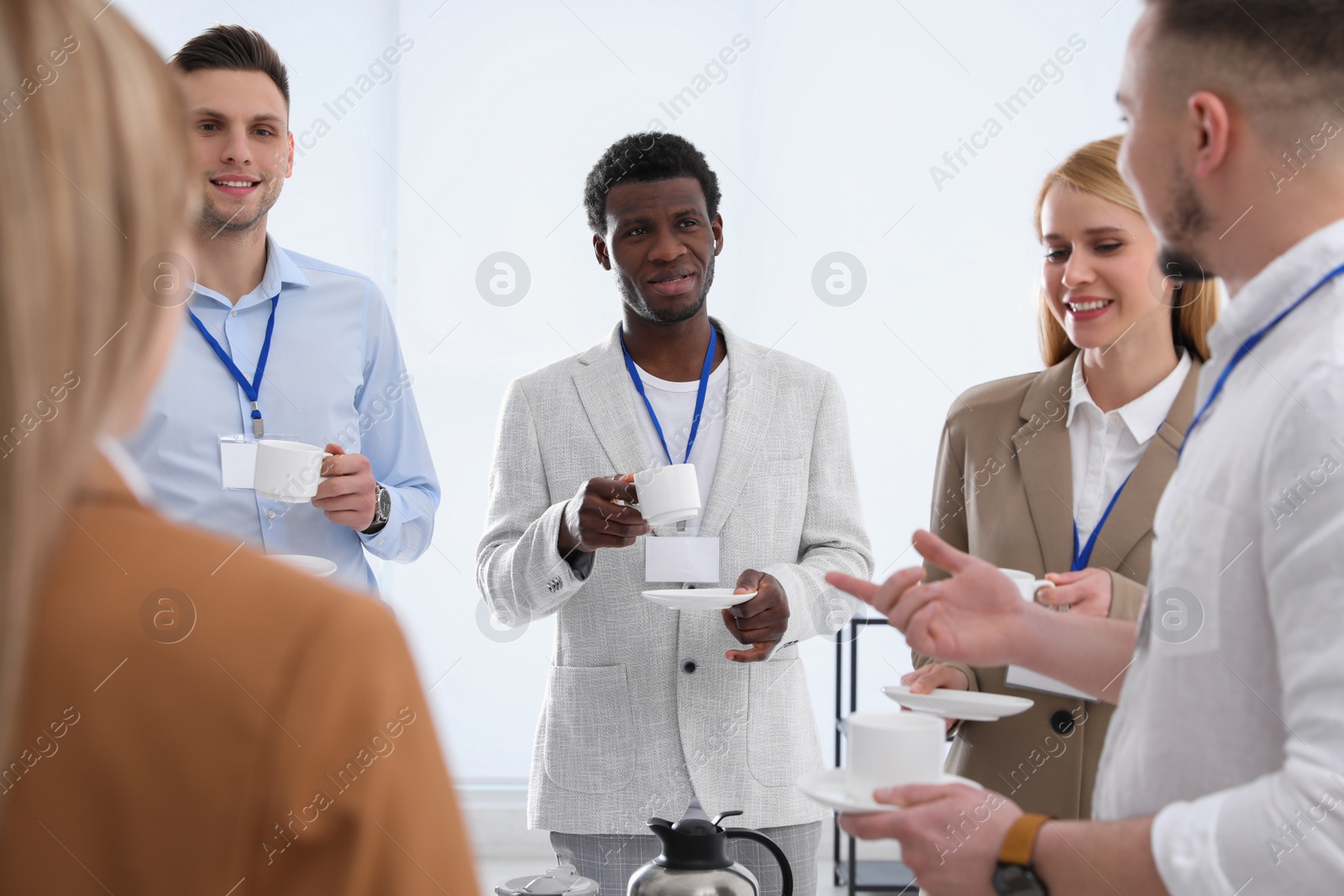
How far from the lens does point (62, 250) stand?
0.52m

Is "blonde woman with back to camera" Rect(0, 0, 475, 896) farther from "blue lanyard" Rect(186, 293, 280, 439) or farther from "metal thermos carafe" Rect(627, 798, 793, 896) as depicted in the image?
"blue lanyard" Rect(186, 293, 280, 439)

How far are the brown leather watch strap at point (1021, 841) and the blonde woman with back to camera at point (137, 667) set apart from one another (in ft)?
2.39

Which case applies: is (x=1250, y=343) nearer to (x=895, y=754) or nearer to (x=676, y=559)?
(x=895, y=754)

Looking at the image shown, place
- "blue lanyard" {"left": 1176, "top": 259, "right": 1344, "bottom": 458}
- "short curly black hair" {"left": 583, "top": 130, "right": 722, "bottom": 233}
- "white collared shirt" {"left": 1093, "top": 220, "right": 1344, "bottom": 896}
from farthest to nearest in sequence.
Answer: "short curly black hair" {"left": 583, "top": 130, "right": 722, "bottom": 233} → "blue lanyard" {"left": 1176, "top": 259, "right": 1344, "bottom": 458} → "white collared shirt" {"left": 1093, "top": 220, "right": 1344, "bottom": 896}

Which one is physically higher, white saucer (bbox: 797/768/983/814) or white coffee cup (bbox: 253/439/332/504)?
white coffee cup (bbox: 253/439/332/504)

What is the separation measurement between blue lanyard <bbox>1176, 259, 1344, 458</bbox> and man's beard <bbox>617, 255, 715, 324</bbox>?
1.47m

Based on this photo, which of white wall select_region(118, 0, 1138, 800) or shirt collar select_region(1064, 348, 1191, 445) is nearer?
shirt collar select_region(1064, 348, 1191, 445)

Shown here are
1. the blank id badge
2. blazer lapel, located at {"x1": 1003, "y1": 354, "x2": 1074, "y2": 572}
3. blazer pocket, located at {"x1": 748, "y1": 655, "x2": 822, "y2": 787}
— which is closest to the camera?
blazer lapel, located at {"x1": 1003, "y1": 354, "x2": 1074, "y2": 572}

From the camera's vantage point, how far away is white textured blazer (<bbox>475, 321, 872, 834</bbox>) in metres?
2.27

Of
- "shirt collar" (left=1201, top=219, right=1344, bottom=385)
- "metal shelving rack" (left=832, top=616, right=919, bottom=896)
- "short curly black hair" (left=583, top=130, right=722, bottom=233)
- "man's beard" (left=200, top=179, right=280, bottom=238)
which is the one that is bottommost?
"metal shelving rack" (left=832, top=616, right=919, bottom=896)

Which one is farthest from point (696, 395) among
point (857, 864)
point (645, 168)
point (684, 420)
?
point (857, 864)

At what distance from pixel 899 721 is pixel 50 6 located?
111cm

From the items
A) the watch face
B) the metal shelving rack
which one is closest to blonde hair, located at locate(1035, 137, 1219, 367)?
the watch face

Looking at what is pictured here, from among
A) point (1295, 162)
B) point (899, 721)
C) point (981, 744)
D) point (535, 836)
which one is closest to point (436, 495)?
point (981, 744)
